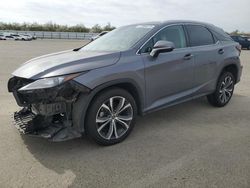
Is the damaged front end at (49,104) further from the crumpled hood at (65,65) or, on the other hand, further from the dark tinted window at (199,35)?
the dark tinted window at (199,35)

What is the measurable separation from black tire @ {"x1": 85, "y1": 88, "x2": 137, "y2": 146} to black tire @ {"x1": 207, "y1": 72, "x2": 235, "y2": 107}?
2.37m

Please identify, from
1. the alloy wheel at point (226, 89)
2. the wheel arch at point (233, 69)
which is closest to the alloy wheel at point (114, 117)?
the alloy wheel at point (226, 89)

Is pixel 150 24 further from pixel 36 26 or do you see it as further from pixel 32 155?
pixel 36 26

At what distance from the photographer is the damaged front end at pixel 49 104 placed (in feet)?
12.0

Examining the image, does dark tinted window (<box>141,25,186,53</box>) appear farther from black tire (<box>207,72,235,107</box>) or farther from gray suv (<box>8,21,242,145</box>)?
black tire (<box>207,72,235,107</box>)

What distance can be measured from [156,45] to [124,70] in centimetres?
68

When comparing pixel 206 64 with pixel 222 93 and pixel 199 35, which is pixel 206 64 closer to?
pixel 199 35

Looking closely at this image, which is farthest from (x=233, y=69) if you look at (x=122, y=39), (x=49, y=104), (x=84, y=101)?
(x=49, y=104)

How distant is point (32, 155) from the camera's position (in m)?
3.93

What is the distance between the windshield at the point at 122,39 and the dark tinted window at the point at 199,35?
92cm

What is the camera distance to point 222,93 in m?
6.23

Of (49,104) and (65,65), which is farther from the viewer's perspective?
(65,65)

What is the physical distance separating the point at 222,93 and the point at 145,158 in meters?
3.07

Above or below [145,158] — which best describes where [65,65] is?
above
